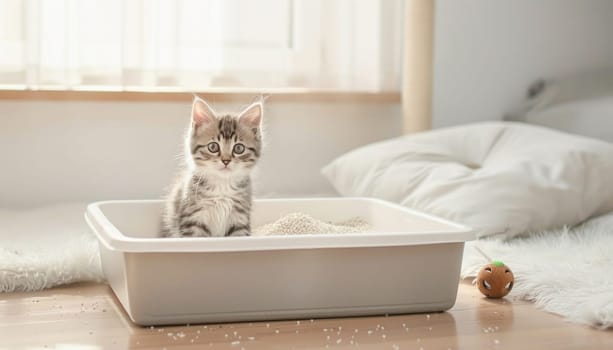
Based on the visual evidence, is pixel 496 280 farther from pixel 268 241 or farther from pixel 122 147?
pixel 122 147

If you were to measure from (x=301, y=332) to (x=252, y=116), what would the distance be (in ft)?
1.39

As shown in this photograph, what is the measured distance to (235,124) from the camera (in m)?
1.44

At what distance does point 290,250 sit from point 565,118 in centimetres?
168

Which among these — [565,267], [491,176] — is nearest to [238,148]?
[565,267]

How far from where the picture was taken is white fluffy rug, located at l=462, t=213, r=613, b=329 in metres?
1.34

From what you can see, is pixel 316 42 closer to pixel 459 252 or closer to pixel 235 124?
pixel 235 124

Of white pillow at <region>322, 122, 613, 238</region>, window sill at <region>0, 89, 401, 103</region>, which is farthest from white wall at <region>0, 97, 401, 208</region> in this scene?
white pillow at <region>322, 122, 613, 238</region>

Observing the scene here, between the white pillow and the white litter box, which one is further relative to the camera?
the white pillow

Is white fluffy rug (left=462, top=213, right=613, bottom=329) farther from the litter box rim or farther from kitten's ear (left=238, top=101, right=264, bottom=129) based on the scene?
kitten's ear (left=238, top=101, right=264, bottom=129)

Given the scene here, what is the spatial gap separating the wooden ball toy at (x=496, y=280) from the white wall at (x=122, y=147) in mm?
1129

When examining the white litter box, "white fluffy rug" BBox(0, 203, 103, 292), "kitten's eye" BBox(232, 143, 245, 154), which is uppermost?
"kitten's eye" BBox(232, 143, 245, 154)

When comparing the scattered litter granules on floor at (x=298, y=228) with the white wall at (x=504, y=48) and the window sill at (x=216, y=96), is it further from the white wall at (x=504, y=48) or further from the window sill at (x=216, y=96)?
the white wall at (x=504, y=48)

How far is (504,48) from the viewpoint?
2.97 m

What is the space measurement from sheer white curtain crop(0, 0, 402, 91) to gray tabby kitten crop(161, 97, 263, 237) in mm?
1003
